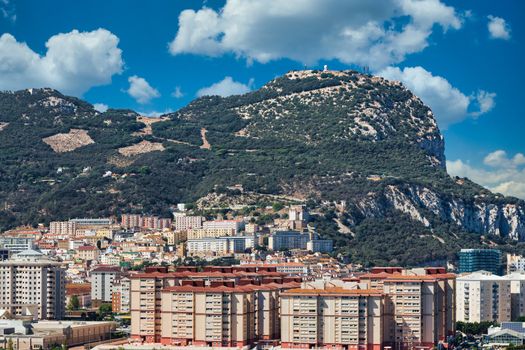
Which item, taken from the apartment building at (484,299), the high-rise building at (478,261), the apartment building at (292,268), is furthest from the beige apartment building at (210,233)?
the apartment building at (484,299)

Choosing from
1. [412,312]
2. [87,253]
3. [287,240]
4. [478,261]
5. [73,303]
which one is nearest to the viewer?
[412,312]

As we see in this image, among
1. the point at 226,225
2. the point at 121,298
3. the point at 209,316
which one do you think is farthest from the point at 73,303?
the point at 226,225

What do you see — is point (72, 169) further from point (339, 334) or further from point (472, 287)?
point (339, 334)

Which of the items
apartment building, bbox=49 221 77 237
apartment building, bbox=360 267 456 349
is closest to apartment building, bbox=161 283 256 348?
apartment building, bbox=360 267 456 349

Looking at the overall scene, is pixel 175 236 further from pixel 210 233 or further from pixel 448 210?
pixel 448 210

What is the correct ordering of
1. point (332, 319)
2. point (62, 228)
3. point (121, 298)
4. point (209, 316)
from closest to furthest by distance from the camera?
point (332, 319), point (209, 316), point (121, 298), point (62, 228)

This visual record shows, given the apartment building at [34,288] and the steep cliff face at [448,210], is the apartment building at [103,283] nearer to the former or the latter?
the apartment building at [34,288]
